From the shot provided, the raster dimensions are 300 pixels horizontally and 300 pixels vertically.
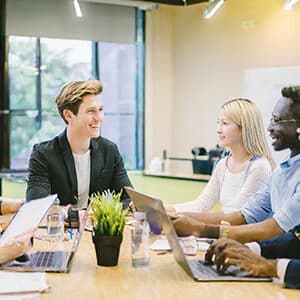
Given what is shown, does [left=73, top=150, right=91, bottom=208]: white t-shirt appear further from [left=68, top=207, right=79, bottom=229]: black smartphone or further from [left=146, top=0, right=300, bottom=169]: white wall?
[left=146, top=0, right=300, bottom=169]: white wall

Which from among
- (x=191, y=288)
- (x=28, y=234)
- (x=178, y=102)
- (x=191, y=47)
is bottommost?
(x=191, y=288)

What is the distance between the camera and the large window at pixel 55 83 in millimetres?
6320

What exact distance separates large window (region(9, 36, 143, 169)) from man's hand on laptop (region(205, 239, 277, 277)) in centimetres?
478

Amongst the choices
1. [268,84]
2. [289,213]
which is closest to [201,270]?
[289,213]

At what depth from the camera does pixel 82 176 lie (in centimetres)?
309

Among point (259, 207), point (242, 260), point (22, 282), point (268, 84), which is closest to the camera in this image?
point (22, 282)

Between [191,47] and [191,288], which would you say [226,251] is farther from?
[191,47]

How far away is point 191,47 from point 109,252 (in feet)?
17.0

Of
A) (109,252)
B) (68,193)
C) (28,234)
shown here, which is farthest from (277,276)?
(68,193)

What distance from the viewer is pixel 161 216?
6.23 ft

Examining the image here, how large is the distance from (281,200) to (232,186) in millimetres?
641

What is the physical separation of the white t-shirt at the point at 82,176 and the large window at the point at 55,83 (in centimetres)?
338

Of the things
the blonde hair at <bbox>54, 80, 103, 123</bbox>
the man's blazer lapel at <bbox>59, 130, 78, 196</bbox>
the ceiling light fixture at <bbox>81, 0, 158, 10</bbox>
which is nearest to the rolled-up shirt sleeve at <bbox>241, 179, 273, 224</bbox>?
the man's blazer lapel at <bbox>59, 130, 78, 196</bbox>

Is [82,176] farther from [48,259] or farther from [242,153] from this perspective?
[48,259]
